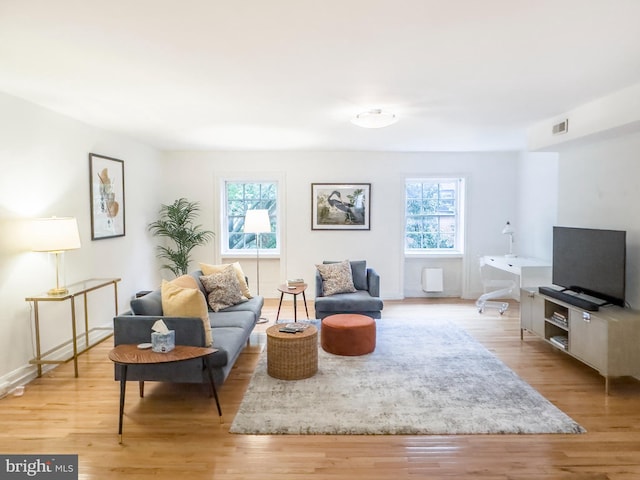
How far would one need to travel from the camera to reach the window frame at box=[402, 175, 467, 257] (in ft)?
21.8

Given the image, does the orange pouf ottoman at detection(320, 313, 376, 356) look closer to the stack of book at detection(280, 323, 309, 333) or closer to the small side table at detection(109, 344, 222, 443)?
the stack of book at detection(280, 323, 309, 333)

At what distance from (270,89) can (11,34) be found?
1.67 metres

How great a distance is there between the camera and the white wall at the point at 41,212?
132 inches

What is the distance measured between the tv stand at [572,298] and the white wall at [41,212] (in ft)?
16.0

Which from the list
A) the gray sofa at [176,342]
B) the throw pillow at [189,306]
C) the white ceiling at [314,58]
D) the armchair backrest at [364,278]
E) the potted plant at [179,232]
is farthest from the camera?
the potted plant at [179,232]

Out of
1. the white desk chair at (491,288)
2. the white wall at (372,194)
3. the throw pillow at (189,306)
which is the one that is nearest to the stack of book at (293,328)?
the throw pillow at (189,306)

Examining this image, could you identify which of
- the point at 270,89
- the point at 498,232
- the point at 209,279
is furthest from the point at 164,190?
the point at 498,232

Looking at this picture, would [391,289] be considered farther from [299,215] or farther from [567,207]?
[567,207]

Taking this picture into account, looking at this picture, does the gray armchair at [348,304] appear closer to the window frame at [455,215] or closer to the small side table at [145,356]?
the window frame at [455,215]

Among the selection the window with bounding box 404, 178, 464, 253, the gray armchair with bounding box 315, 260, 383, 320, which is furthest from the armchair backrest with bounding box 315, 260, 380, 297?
the window with bounding box 404, 178, 464, 253

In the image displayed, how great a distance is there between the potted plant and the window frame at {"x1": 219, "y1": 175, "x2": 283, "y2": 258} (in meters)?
0.27

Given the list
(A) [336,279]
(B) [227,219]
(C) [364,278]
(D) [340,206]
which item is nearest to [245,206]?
(B) [227,219]

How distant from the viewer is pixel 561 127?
13.4 ft

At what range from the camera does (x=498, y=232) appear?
6645 mm
